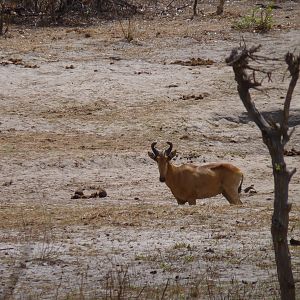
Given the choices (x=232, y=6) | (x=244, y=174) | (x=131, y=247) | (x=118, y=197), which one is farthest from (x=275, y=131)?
(x=232, y=6)

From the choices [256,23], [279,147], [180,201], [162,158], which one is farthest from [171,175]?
[256,23]

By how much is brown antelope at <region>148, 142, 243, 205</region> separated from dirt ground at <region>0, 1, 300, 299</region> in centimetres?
26

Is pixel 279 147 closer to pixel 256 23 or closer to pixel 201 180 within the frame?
pixel 201 180

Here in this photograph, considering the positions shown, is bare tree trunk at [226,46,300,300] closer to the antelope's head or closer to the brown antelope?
the brown antelope

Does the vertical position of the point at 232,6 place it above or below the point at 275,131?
below

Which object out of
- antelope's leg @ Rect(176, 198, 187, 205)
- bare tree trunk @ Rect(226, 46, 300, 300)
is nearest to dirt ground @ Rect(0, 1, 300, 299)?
antelope's leg @ Rect(176, 198, 187, 205)

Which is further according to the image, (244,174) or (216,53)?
(216,53)

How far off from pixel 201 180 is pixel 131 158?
2.10m

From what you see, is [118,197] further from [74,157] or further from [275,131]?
[275,131]

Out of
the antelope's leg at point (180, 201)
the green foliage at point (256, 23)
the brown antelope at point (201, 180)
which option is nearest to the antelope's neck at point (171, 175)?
the brown antelope at point (201, 180)

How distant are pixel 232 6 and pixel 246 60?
22306mm

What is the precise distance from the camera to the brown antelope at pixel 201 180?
16.6 metres

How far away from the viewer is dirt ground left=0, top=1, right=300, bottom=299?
10727mm

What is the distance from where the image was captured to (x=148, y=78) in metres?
23.0
